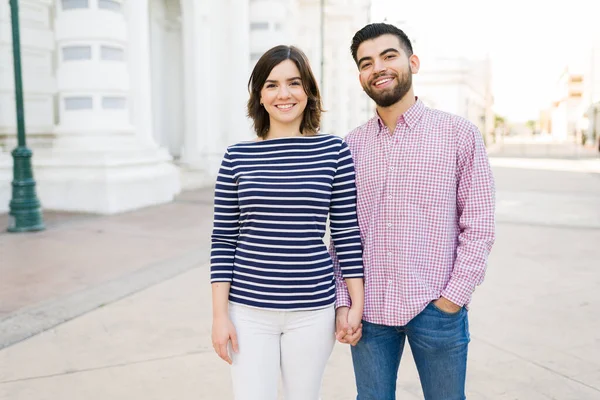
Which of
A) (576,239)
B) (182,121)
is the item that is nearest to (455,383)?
(576,239)

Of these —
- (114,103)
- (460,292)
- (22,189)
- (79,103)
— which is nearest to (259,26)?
(114,103)

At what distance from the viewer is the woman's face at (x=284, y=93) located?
2072mm

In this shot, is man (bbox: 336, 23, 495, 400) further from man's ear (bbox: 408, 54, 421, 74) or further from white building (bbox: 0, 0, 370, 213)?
white building (bbox: 0, 0, 370, 213)

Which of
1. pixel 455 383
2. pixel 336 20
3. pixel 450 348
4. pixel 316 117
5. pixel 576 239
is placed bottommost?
pixel 576 239

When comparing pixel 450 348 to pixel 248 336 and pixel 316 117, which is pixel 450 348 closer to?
pixel 248 336

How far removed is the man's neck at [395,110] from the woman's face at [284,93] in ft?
0.95

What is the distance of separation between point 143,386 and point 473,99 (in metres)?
61.4

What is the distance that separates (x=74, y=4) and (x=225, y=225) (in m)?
9.70

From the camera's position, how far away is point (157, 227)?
879 centimetres

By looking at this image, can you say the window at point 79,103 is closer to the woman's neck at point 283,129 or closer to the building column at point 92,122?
the building column at point 92,122

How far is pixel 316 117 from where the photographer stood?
2.20m

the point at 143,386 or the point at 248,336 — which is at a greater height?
the point at 248,336

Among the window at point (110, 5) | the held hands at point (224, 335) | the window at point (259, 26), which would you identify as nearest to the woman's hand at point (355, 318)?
the held hands at point (224, 335)

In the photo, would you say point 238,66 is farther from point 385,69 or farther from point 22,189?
point 385,69
